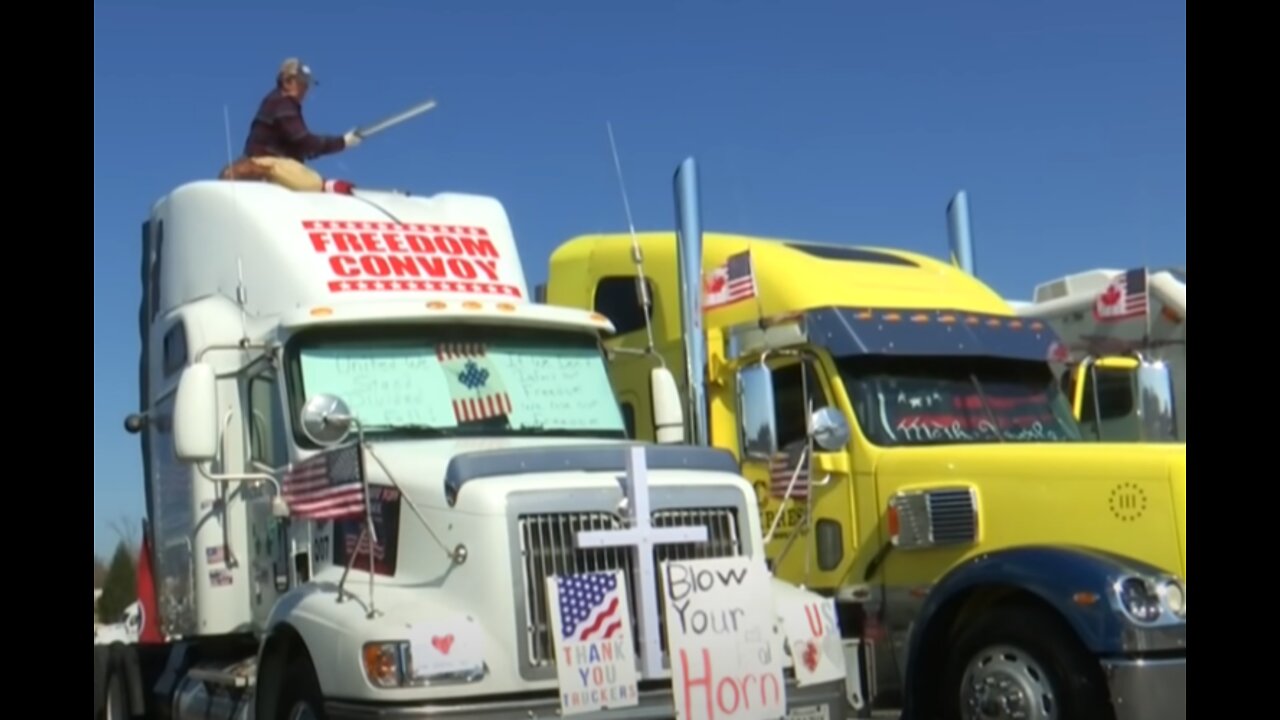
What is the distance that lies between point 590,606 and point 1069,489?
9.08ft

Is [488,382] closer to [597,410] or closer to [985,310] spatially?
[597,410]

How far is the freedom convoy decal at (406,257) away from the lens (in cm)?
855

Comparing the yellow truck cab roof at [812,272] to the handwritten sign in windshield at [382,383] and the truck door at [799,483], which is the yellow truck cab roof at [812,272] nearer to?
the truck door at [799,483]

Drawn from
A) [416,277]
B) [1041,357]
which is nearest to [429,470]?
[416,277]

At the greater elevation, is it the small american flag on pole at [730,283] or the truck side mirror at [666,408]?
the small american flag on pole at [730,283]

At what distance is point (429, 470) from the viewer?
710 centimetres

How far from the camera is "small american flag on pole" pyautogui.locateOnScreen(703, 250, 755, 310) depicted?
9727 mm

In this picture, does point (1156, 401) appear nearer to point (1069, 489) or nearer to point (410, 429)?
point (1069, 489)

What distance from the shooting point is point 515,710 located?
6.49m

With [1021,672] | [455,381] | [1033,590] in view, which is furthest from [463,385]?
[1021,672]

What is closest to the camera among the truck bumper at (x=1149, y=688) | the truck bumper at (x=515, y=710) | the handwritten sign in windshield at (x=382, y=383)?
the truck bumper at (x=515, y=710)

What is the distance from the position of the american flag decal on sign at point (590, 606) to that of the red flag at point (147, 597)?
357cm

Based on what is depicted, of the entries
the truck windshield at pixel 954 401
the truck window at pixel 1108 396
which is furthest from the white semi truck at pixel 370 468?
the truck window at pixel 1108 396

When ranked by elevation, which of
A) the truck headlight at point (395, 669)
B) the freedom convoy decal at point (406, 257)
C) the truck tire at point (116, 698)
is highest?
the freedom convoy decal at point (406, 257)
